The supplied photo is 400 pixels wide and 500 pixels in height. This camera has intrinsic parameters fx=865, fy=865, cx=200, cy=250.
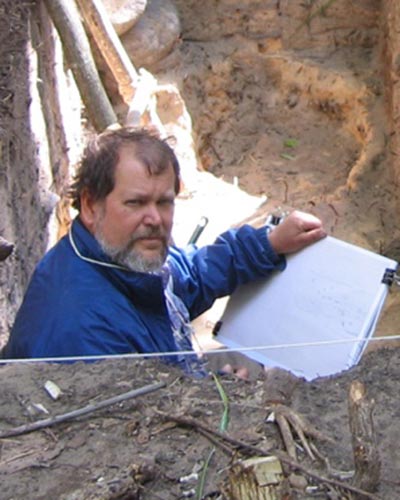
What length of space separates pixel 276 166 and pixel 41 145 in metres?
2.19

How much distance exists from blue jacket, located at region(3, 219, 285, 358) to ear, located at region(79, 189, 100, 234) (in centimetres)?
3

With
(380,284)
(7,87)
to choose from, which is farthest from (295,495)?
(7,87)

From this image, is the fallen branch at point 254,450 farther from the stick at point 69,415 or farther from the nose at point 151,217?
the nose at point 151,217

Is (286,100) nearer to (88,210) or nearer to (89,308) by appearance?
(88,210)

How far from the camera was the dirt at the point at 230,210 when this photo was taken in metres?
1.67

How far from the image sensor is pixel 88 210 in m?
2.72

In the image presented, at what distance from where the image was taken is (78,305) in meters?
2.45

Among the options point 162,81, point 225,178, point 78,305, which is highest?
point 78,305

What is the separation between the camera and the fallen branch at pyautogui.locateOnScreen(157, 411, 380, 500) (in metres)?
1.55

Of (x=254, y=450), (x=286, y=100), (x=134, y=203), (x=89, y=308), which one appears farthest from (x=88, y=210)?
(x=286, y=100)

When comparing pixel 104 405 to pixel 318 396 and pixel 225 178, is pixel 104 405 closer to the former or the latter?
pixel 318 396

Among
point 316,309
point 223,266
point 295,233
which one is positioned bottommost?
point 316,309

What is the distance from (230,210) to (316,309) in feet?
8.63

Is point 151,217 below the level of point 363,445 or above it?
below
